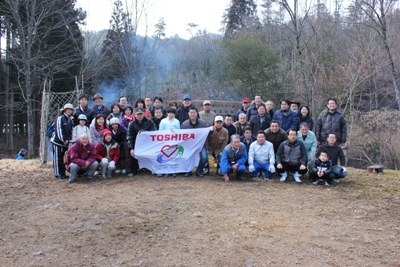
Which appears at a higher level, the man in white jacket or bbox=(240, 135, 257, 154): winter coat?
bbox=(240, 135, 257, 154): winter coat

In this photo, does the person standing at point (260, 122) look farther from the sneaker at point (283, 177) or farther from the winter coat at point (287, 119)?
the sneaker at point (283, 177)

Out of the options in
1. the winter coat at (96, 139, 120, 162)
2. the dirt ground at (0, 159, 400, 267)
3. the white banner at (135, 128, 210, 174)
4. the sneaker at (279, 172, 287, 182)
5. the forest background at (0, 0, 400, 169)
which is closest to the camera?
the dirt ground at (0, 159, 400, 267)

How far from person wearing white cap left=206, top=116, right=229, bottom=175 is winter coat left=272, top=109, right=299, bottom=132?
143 centimetres

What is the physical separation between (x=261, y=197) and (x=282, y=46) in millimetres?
21438

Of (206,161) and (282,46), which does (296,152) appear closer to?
(206,161)

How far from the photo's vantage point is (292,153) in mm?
7156

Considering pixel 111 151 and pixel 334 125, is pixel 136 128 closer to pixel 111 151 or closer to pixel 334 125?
pixel 111 151

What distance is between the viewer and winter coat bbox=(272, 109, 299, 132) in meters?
7.96

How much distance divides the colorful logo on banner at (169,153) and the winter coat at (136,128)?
1.75 ft

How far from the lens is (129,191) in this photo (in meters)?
6.14

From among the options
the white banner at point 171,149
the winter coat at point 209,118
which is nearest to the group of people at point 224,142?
the white banner at point 171,149

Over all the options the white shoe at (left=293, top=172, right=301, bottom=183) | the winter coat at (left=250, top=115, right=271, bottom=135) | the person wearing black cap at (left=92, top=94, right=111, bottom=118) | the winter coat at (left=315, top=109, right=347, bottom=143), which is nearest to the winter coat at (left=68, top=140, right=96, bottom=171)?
the person wearing black cap at (left=92, top=94, right=111, bottom=118)

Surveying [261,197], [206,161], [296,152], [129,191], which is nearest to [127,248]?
[129,191]

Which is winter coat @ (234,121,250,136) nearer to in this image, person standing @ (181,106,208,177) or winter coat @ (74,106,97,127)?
person standing @ (181,106,208,177)
